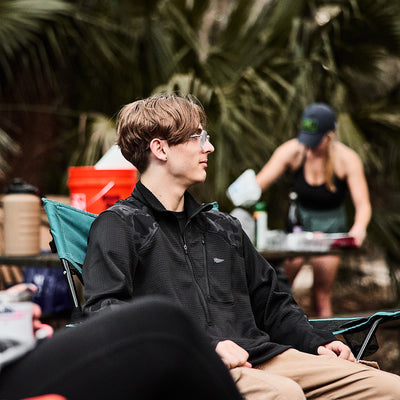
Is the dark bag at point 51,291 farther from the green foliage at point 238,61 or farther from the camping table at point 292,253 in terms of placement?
the camping table at point 292,253

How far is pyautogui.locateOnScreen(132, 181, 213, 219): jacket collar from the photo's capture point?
250 cm

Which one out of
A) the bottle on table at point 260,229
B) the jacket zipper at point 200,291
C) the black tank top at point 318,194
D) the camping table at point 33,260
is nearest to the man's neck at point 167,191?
the jacket zipper at point 200,291

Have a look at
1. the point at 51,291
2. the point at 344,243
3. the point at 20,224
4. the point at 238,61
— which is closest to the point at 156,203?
the point at 20,224

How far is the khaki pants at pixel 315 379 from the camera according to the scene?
2.10 meters

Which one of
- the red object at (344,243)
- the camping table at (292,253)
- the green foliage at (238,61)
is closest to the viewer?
the camping table at (292,253)

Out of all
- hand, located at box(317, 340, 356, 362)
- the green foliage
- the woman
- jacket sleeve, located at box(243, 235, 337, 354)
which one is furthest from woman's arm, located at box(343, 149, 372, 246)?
hand, located at box(317, 340, 356, 362)

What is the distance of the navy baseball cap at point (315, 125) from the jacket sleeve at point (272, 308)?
7.50 feet

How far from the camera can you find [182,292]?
7.80 ft

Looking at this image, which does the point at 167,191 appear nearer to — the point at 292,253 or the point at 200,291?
the point at 200,291

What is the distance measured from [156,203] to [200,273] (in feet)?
0.91

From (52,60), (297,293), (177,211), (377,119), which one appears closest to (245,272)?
(177,211)

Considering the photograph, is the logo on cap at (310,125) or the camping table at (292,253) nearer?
the camping table at (292,253)

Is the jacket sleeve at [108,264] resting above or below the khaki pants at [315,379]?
above

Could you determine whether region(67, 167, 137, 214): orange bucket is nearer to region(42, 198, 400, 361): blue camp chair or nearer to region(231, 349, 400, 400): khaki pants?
region(42, 198, 400, 361): blue camp chair
